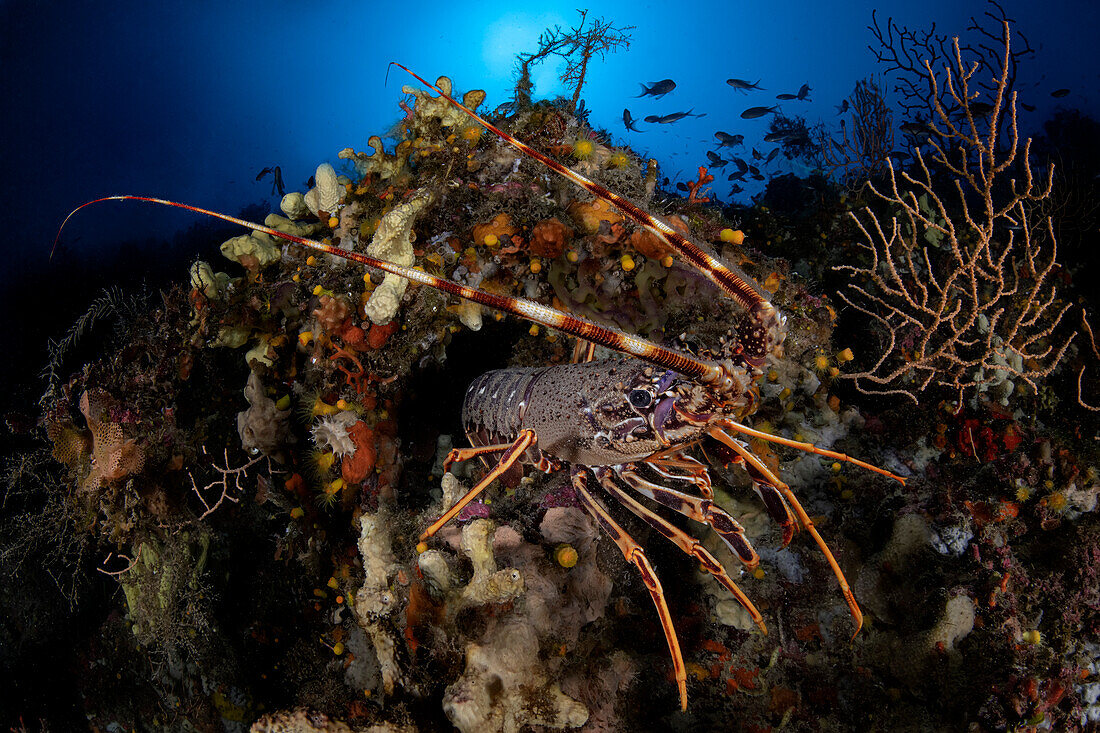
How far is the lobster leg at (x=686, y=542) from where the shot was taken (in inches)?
84.4

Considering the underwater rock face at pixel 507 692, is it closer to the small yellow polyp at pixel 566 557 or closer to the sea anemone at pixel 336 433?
the small yellow polyp at pixel 566 557

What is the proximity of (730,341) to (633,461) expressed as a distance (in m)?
0.97

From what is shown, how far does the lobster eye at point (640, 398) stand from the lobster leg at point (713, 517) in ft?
1.57

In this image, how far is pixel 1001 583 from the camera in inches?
78.7

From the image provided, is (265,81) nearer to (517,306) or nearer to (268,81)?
(268,81)

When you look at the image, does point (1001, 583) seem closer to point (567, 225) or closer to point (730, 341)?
point (730, 341)

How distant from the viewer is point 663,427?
2.31m

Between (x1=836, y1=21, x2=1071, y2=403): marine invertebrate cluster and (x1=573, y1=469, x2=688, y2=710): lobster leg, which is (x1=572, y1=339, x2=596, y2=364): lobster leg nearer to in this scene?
(x1=573, y1=469, x2=688, y2=710): lobster leg

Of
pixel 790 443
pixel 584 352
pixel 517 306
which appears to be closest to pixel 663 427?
pixel 790 443

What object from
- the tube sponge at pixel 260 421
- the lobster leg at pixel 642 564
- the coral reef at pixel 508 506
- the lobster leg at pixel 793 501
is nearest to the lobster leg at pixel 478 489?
the coral reef at pixel 508 506

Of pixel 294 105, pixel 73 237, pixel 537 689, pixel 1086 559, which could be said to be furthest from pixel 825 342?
pixel 294 105

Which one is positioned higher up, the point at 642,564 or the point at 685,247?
the point at 685,247

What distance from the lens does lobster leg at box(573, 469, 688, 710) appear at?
1994mm

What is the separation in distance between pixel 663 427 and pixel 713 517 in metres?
0.50
